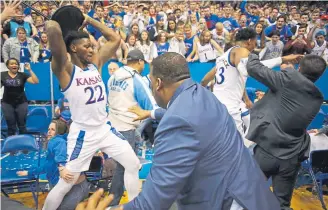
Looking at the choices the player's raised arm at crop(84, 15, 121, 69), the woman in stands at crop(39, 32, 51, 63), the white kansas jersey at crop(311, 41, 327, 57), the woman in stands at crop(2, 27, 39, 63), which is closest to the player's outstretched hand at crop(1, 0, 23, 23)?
the player's raised arm at crop(84, 15, 121, 69)

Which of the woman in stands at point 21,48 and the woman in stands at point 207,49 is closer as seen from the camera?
the woman in stands at point 21,48

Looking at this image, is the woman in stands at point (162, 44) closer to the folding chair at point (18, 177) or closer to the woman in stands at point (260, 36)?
the woman in stands at point (260, 36)

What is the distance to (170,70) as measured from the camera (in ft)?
6.56

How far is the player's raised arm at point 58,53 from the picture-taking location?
3404 mm

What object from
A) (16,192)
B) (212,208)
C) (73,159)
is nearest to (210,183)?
(212,208)

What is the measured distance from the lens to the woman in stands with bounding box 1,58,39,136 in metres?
7.03

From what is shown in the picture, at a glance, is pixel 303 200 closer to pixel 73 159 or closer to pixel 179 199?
pixel 73 159

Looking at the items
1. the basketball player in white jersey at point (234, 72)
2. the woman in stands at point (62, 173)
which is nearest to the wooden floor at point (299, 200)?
the woman in stands at point (62, 173)

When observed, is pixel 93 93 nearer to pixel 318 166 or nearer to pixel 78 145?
pixel 78 145

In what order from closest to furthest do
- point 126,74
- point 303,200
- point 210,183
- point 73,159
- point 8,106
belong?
point 210,183, point 73,159, point 126,74, point 303,200, point 8,106

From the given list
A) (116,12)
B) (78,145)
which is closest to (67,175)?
(78,145)

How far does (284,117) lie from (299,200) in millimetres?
1919

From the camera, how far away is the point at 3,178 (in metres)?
4.64

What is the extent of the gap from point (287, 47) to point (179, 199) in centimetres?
713
